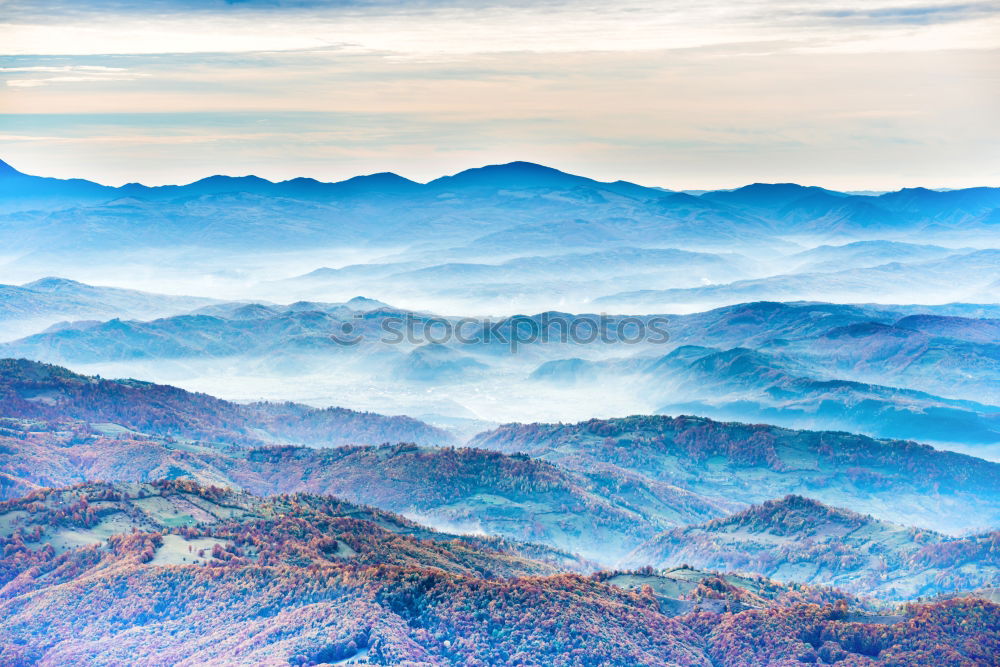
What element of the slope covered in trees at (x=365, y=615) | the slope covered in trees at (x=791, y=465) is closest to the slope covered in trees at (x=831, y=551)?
the slope covered in trees at (x=365, y=615)

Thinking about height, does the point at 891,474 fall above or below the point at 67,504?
below

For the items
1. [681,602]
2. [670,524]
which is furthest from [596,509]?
[681,602]

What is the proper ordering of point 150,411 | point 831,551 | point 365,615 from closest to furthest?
point 365,615 → point 831,551 → point 150,411

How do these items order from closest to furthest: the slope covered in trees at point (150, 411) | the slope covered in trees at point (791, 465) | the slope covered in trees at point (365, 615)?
the slope covered in trees at point (365, 615) < the slope covered in trees at point (150, 411) < the slope covered in trees at point (791, 465)

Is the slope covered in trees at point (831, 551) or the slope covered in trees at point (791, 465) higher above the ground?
the slope covered in trees at point (831, 551)

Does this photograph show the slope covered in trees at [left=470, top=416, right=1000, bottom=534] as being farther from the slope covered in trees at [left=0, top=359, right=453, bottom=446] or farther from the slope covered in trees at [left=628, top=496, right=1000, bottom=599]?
the slope covered in trees at [left=628, top=496, right=1000, bottom=599]

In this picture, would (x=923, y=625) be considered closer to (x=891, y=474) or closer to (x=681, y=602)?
(x=681, y=602)

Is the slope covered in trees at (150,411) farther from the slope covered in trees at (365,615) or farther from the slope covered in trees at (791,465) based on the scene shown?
the slope covered in trees at (365,615)

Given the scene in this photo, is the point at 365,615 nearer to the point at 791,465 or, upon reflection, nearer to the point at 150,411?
the point at 150,411

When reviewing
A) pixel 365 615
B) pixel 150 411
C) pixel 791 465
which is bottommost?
pixel 791 465

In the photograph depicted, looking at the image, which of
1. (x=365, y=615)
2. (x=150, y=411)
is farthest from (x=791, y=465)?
(x=365, y=615)

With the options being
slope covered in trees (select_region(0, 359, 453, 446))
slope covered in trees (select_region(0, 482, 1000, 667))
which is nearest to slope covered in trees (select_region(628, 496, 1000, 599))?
slope covered in trees (select_region(0, 482, 1000, 667))
